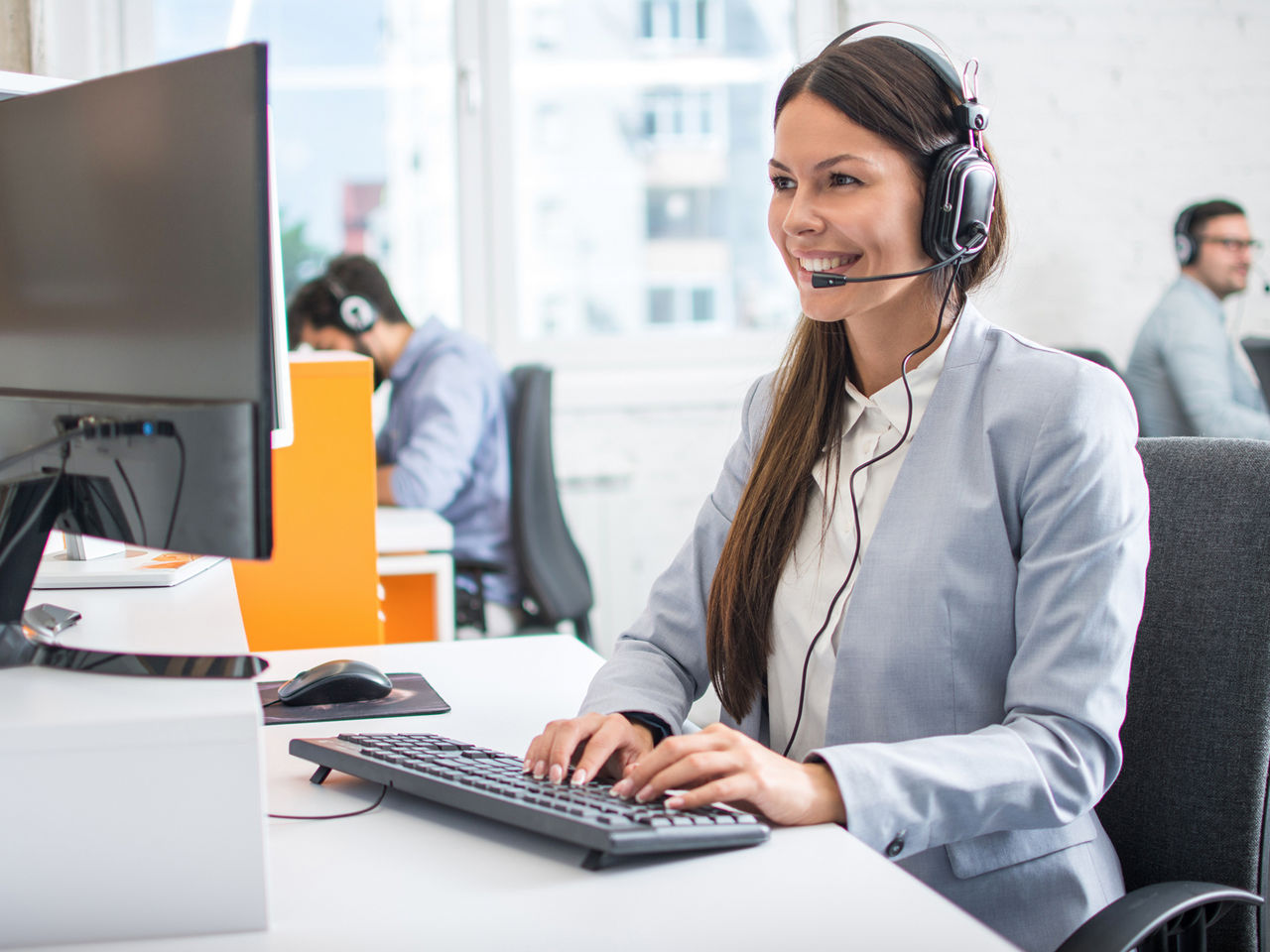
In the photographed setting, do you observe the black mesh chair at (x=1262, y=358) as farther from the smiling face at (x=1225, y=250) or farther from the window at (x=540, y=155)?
the window at (x=540, y=155)

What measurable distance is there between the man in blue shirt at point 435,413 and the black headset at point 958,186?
6.09ft

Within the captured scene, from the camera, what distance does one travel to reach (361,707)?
1.08 metres

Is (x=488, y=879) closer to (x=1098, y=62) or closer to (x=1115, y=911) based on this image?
(x=1115, y=911)

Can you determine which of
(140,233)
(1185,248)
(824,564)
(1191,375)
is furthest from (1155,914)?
(1185,248)

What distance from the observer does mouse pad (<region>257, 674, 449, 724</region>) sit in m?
1.05

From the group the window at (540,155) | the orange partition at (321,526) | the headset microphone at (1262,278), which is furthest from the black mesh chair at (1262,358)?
the orange partition at (321,526)

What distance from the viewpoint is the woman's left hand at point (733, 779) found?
74cm

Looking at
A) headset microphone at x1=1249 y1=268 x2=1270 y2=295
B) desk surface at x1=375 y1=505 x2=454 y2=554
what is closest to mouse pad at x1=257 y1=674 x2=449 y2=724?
desk surface at x1=375 y1=505 x2=454 y2=554

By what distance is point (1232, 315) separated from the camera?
12.5 ft

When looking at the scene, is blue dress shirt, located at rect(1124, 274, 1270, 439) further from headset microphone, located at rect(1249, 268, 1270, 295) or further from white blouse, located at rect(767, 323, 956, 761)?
white blouse, located at rect(767, 323, 956, 761)

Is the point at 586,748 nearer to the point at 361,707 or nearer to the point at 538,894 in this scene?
the point at 538,894

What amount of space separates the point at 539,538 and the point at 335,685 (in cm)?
171

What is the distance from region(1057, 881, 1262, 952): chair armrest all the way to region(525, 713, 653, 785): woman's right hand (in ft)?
1.08

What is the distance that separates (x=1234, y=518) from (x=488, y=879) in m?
0.64
